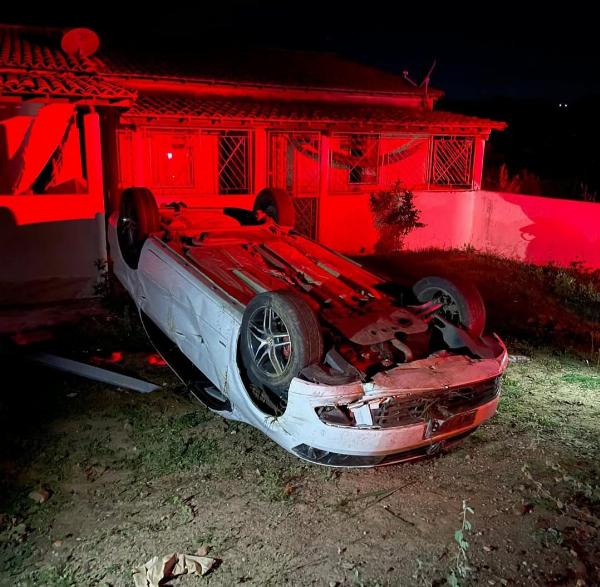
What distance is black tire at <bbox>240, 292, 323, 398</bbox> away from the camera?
409 cm

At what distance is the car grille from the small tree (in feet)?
31.1

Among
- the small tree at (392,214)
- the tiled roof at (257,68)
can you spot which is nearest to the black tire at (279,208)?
the small tree at (392,214)

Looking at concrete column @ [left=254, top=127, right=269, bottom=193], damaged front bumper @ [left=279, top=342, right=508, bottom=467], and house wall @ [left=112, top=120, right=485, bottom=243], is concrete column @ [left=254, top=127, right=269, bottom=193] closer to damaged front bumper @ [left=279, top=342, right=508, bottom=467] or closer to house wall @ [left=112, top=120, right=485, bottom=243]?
house wall @ [left=112, top=120, right=485, bottom=243]

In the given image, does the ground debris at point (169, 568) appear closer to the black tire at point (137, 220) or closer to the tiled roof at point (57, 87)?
the black tire at point (137, 220)

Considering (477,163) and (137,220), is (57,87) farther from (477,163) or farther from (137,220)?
(477,163)

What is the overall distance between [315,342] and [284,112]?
9.11 meters

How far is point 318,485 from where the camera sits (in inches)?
173

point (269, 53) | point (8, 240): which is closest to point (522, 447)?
point (8, 240)

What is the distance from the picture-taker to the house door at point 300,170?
12891mm

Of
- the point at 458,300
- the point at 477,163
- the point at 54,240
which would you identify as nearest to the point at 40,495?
the point at 458,300

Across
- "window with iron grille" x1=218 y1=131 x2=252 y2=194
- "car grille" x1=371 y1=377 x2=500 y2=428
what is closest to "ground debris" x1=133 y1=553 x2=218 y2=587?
"car grille" x1=371 y1=377 x2=500 y2=428

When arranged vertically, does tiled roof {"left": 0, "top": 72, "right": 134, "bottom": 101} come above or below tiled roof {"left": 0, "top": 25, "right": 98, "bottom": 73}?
below

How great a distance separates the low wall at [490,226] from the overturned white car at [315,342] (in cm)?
703

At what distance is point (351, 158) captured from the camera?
13898 mm
